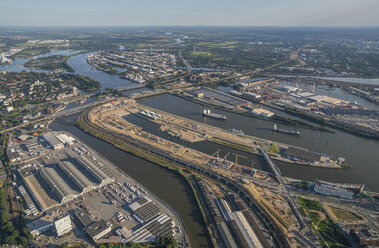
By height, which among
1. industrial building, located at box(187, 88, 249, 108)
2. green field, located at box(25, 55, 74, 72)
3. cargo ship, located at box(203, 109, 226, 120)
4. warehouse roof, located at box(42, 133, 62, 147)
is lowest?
warehouse roof, located at box(42, 133, 62, 147)

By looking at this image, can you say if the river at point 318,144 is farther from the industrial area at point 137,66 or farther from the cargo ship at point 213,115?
the industrial area at point 137,66

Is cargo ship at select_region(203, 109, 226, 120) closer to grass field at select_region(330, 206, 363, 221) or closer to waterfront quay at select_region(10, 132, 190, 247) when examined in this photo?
waterfront quay at select_region(10, 132, 190, 247)

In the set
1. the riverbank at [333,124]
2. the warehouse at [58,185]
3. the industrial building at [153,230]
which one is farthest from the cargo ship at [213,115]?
the warehouse at [58,185]

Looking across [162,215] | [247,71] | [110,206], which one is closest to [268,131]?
[162,215]

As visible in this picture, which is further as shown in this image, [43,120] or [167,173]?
[43,120]

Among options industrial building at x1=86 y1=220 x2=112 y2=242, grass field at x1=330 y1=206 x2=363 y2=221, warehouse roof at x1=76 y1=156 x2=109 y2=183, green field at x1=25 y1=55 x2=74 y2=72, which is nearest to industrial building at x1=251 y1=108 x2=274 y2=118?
grass field at x1=330 y1=206 x2=363 y2=221

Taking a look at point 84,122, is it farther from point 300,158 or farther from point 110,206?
point 300,158
